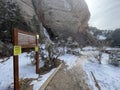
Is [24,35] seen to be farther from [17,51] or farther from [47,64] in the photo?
[47,64]

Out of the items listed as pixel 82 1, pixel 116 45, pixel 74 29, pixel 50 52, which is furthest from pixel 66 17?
pixel 50 52

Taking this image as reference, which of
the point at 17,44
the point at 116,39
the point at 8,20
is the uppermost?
the point at 8,20

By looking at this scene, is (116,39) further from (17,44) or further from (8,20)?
(17,44)

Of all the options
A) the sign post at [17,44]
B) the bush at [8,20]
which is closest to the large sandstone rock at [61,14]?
the bush at [8,20]

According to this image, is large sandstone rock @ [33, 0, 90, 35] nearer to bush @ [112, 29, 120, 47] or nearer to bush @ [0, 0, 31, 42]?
bush @ [112, 29, 120, 47]

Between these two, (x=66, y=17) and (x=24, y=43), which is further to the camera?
(x=66, y=17)

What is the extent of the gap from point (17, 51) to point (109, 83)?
16.9ft

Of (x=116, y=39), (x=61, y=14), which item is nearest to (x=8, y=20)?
(x=61, y=14)

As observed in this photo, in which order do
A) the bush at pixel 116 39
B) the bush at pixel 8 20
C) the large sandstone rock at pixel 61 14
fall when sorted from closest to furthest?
the bush at pixel 8 20 < the large sandstone rock at pixel 61 14 < the bush at pixel 116 39

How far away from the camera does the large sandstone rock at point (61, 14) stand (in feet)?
105

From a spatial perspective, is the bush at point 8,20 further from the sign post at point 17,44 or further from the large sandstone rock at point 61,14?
the large sandstone rock at point 61,14

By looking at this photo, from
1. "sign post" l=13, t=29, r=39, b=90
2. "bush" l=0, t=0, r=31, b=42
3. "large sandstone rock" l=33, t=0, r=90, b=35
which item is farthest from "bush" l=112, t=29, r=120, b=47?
"sign post" l=13, t=29, r=39, b=90

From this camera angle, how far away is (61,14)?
3359cm

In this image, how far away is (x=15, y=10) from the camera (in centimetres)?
2003
